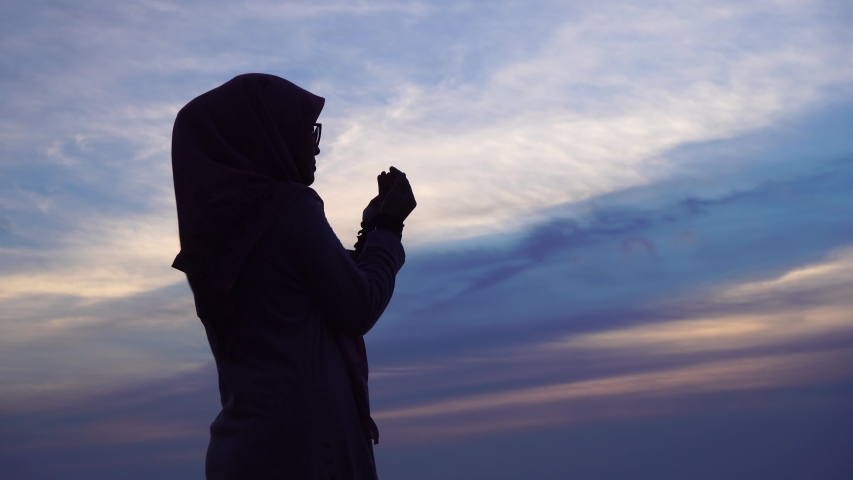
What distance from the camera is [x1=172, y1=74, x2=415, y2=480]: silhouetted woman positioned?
7.36 ft

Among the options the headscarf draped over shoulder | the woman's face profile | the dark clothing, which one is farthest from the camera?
the woman's face profile

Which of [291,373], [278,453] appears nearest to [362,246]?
[291,373]

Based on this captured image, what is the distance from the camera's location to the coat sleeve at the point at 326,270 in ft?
7.60

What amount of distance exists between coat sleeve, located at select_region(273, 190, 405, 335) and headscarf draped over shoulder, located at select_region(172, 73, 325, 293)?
6cm

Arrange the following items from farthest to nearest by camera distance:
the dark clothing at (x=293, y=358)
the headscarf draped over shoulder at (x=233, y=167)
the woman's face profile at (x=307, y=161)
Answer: the woman's face profile at (x=307, y=161)
the headscarf draped over shoulder at (x=233, y=167)
the dark clothing at (x=293, y=358)

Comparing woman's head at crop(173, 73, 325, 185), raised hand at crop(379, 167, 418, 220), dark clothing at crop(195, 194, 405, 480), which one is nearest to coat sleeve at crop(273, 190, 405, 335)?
dark clothing at crop(195, 194, 405, 480)

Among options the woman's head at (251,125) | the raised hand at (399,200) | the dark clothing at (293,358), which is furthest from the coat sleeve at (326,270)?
the raised hand at (399,200)

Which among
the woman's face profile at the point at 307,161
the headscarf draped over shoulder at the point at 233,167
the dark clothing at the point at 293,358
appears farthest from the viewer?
the woman's face profile at the point at 307,161

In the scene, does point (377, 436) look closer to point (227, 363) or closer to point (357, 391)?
point (357, 391)

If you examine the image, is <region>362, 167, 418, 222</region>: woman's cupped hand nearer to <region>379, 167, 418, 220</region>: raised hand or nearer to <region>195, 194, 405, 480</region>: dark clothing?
<region>379, 167, 418, 220</region>: raised hand

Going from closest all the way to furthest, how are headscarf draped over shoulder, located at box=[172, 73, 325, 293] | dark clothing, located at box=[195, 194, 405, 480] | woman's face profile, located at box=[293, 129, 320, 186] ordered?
dark clothing, located at box=[195, 194, 405, 480] < headscarf draped over shoulder, located at box=[172, 73, 325, 293] < woman's face profile, located at box=[293, 129, 320, 186]

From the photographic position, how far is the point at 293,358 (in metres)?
2.28

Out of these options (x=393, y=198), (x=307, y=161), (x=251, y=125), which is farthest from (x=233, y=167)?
(x=393, y=198)

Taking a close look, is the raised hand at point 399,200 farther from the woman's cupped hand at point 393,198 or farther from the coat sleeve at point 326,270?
the coat sleeve at point 326,270
